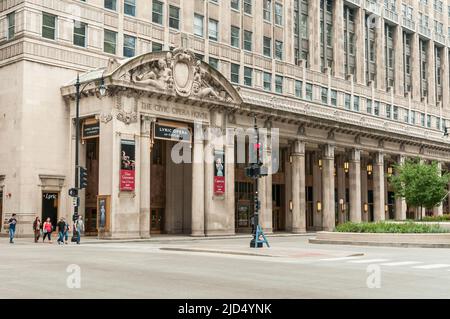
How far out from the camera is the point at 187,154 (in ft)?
162

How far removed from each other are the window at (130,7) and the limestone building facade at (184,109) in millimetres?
95

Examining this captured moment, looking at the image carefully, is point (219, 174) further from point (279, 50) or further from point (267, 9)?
point (267, 9)

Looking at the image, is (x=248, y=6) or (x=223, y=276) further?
(x=248, y=6)

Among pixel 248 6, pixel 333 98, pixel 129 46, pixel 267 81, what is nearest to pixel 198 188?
pixel 129 46

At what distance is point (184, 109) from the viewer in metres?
47.2

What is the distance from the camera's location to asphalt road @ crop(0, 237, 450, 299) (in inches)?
548

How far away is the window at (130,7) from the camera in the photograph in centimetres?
4972

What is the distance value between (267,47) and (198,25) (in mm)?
10340

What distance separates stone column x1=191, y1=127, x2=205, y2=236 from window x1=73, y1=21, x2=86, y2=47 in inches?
435

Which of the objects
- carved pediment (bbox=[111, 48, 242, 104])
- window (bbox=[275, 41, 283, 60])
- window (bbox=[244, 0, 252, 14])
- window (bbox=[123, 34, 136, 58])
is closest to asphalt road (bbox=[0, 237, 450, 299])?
carved pediment (bbox=[111, 48, 242, 104])

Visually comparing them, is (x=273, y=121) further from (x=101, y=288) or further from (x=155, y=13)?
(x=101, y=288)

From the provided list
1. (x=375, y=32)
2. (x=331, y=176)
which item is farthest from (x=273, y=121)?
(x=375, y=32)
